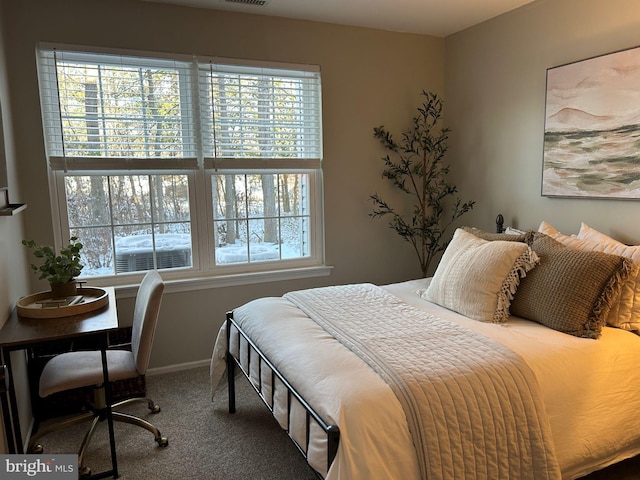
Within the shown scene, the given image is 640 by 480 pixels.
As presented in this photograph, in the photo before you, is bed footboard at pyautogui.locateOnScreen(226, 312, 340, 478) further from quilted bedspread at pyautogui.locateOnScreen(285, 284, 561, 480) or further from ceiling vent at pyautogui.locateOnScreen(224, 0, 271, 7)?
ceiling vent at pyautogui.locateOnScreen(224, 0, 271, 7)

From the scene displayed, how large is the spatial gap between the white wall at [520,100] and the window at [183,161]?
1.24 metres

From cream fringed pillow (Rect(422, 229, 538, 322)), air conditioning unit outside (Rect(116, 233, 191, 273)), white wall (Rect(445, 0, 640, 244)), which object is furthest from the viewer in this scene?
air conditioning unit outside (Rect(116, 233, 191, 273))

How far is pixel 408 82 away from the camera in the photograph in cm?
390

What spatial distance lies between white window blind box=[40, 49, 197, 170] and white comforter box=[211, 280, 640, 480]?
5.18ft

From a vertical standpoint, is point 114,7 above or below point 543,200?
above

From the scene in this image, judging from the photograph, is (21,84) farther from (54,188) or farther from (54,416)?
(54,416)

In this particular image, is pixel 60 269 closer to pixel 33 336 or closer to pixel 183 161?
pixel 33 336

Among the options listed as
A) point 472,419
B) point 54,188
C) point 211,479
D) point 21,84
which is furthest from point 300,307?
point 21,84

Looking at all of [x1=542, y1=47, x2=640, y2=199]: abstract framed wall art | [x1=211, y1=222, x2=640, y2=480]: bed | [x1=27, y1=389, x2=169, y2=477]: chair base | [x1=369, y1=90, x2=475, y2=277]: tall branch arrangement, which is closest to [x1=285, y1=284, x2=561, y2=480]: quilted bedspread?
[x1=211, y1=222, x2=640, y2=480]: bed

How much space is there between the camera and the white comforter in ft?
5.07

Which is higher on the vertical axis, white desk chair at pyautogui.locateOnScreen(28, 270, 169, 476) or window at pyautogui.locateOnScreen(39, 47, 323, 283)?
window at pyautogui.locateOnScreen(39, 47, 323, 283)

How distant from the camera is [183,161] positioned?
10.7 ft

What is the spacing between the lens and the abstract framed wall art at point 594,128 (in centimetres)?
259

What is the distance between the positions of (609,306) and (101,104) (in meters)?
3.16
